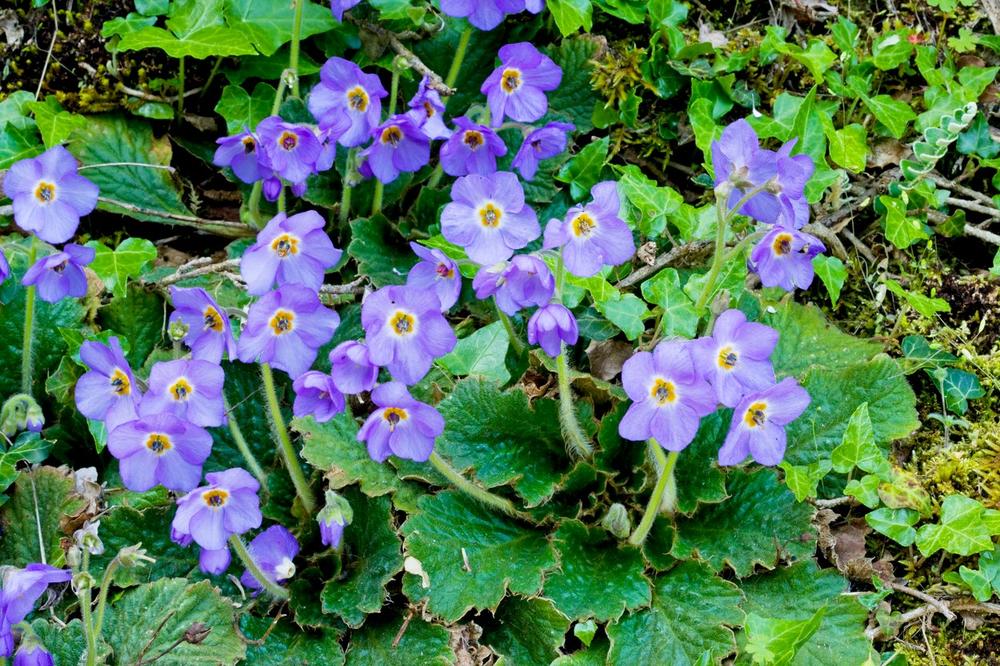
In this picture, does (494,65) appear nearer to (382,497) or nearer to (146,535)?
(382,497)

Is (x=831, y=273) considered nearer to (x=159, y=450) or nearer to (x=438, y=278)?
(x=438, y=278)

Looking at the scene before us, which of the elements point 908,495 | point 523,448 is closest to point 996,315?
point 908,495

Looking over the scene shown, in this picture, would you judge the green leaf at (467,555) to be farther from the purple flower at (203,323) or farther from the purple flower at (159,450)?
the purple flower at (203,323)

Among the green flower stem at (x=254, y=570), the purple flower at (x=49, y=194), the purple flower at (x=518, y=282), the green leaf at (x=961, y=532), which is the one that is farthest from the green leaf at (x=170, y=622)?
the green leaf at (x=961, y=532)

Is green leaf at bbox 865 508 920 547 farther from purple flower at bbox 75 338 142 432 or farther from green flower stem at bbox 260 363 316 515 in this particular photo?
purple flower at bbox 75 338 142 432

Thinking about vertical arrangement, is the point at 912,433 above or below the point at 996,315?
below
